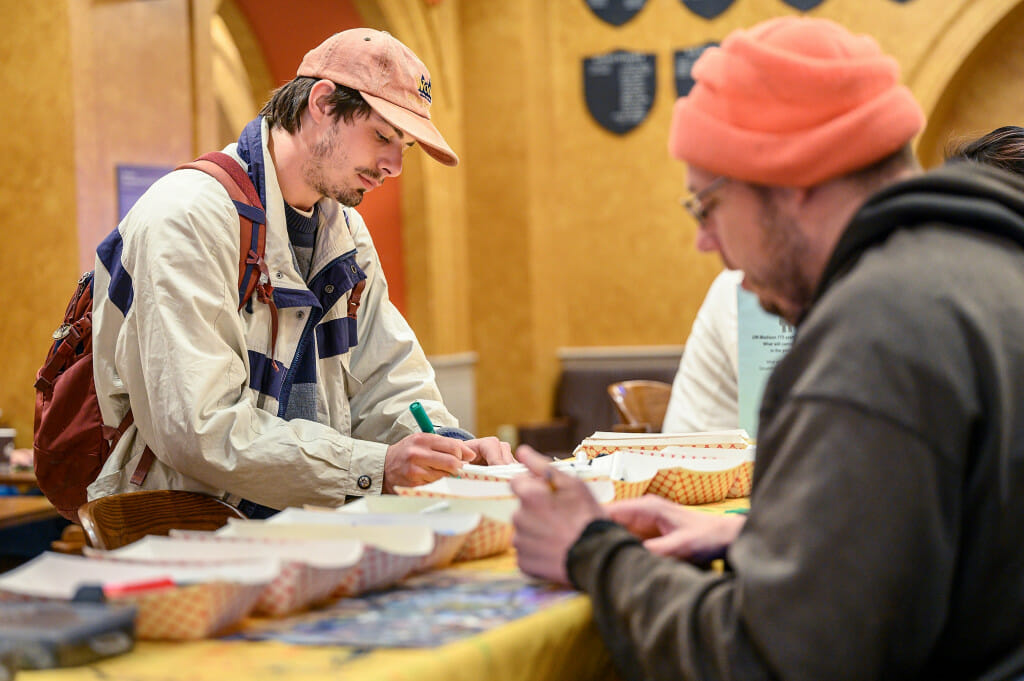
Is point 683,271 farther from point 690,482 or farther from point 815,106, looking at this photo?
point 815,106

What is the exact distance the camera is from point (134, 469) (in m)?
2.39

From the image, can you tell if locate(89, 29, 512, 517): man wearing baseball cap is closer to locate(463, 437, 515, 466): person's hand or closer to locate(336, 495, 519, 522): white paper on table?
locate(463, 437, 515, 466): person's hand

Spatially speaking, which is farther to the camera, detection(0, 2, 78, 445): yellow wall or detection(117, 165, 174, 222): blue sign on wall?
detection(117, 165, 174, 222): blue sign on wall

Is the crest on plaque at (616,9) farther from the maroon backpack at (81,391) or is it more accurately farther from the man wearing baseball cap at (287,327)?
the maroon backpack at (81,391)

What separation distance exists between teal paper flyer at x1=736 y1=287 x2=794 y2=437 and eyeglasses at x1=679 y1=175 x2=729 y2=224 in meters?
1.48

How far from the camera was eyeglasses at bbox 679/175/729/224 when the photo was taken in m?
1.50

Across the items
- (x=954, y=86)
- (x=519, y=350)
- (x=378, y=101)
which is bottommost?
(x=519, y=350)

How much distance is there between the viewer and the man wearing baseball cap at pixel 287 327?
2229 mm

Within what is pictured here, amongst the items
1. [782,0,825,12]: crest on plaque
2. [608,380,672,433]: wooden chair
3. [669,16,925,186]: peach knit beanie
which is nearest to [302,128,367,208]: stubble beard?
[669,16,925,186]: peach knit beanie

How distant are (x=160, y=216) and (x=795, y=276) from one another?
4.50ft

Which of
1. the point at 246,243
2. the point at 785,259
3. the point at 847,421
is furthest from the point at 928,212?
the point at 246,243

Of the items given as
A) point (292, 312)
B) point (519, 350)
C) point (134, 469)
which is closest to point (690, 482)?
point (292, 312)

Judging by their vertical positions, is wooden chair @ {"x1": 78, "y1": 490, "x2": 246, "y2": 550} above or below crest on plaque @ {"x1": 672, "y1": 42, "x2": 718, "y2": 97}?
below

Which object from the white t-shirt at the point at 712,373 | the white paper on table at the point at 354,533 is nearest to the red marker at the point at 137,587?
the white paper on table at the point at 354,533
